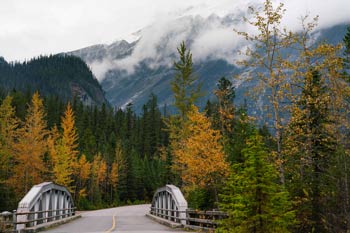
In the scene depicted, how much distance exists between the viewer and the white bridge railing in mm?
17188

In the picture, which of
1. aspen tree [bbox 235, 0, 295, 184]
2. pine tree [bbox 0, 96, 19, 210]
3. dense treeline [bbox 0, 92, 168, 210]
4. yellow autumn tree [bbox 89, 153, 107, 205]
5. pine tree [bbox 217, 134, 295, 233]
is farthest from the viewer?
yellow autumn tree [bbox 89, 153, 107, 205]

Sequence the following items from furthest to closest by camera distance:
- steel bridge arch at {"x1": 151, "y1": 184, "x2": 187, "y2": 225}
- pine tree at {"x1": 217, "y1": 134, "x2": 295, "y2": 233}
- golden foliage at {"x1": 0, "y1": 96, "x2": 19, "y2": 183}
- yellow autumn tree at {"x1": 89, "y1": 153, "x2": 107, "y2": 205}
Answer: yellow autumn tree at {"x1": 89, "y1": 153, "x2": 107, "y2": 205}, golden foliage at {"x1": 0, "y1": 96, "x2": 19, "y2": 183}, steel bridge arch at {"x1": 151, "y1": 184, "x2": 187, "y2": 225}, pine tree at {"x1": 217, "y1": 134, "x2": 295, "y2": 233}

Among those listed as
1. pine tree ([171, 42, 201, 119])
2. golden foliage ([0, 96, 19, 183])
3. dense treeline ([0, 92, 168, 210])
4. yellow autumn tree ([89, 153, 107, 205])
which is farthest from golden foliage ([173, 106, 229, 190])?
yellow autumn tree ([89, 153, 107, 205])

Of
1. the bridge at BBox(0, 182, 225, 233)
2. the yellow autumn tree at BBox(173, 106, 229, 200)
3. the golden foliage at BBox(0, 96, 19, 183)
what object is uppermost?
the golden foliage at BBox(0, 96, 19, 183)

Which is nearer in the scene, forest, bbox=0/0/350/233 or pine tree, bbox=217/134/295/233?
pine tree, bbox=217/134/295/233

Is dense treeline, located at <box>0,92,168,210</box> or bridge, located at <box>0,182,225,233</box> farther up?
dense treeline, located at <box>0,92,168,210</box>

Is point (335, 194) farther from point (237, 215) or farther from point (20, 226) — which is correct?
point (20, 226)

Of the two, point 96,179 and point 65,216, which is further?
point 96,179

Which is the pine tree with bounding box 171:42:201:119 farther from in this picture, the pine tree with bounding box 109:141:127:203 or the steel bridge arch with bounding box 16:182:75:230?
the pine tree with bounding box 109:141:127:203

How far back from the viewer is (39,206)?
21.2m

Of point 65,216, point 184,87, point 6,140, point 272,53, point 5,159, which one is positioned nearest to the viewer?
point 272,53

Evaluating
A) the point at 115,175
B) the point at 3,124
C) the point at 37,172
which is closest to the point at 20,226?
the point at 37,172

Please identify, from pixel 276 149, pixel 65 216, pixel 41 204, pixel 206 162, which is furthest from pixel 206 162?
pixel 65 216

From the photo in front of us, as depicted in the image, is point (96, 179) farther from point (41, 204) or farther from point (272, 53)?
point (272, 53)
